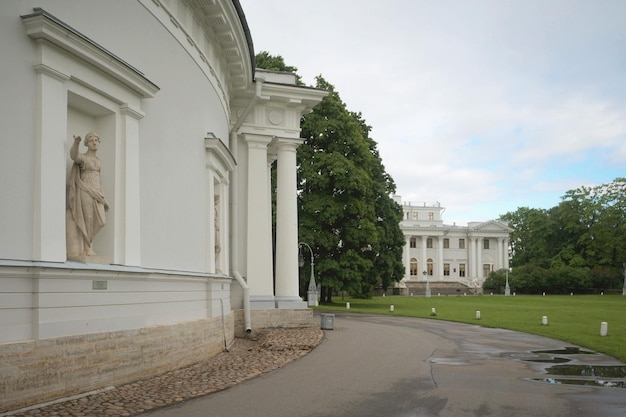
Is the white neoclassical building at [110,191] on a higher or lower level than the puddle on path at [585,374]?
higher

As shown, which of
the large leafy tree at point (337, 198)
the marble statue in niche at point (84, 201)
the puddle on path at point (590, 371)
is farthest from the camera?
the large leafy tree at point (337, 198)

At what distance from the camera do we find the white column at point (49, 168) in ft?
24.1

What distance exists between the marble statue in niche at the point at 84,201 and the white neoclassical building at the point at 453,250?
9948 cm

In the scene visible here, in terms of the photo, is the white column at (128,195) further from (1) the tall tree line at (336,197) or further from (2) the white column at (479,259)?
(2) the white column at (479,259)

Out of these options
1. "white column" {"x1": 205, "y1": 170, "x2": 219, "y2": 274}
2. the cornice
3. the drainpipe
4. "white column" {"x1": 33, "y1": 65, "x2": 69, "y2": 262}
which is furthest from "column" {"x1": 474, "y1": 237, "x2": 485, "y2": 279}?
"white column" {"x1": 33, "y1": 65, "x2": 69, "y2": 262}

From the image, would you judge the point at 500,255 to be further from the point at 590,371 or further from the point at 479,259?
the point at 590,371

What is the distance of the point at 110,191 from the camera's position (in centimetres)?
924

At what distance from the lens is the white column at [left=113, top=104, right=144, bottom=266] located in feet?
30.4

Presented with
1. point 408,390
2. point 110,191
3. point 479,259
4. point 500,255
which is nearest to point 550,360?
point 408,390

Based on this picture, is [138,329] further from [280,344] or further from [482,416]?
[280,344]

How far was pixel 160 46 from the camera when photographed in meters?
11.0

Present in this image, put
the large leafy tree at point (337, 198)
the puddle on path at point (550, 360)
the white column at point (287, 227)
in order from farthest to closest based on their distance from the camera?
1. the large leafy tree at point (337, 198)
2. the white column at point (287, 227)
3. the puddle on path at point (550, 360)

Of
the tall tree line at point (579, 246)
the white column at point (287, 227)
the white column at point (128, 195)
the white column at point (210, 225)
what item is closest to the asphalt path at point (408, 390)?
the white column at point (128, 195)

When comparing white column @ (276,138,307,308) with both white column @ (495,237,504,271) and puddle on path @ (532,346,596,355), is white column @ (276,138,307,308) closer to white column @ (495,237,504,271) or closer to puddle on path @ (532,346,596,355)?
puddle on path @ (532,346,596,355)
